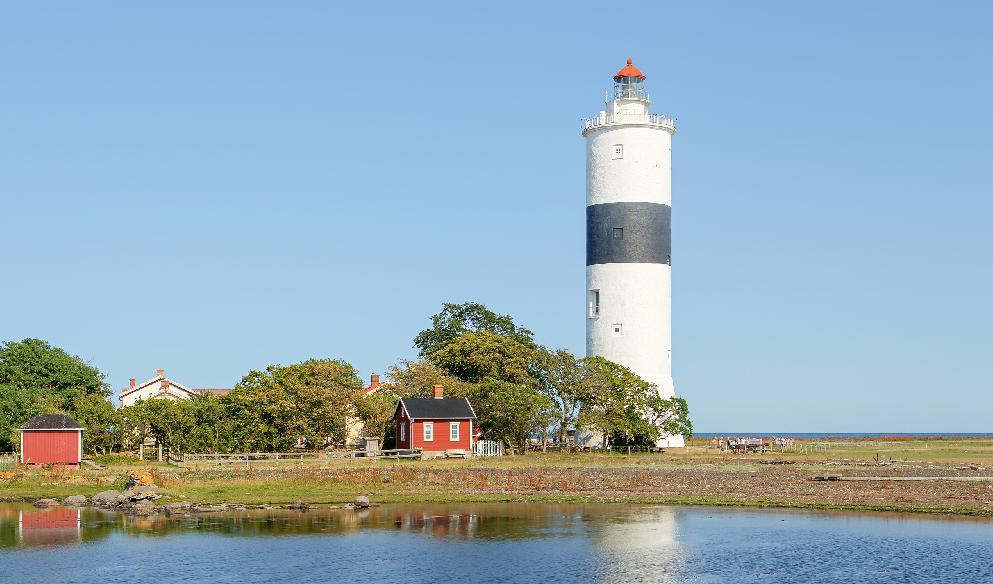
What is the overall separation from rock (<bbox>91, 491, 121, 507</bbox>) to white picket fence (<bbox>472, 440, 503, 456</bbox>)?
927 inches

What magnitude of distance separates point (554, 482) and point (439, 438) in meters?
15.6

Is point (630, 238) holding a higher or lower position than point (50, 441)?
higher

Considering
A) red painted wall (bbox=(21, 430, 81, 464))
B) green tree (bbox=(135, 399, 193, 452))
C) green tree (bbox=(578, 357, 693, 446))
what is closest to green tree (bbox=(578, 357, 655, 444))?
green tree (bbox=(578, 357, 693, 446))

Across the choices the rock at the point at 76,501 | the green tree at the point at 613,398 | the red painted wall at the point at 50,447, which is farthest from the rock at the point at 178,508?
the green tree at the point at 613,398

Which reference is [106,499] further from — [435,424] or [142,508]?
[435,424]

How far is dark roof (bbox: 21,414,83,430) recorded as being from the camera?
55125mm

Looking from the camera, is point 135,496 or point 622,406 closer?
point 135,496

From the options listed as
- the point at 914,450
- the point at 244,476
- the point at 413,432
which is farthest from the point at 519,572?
the point at 914,450

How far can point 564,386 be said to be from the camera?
211ft

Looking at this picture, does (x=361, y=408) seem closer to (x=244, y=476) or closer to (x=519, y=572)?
(x=244, y=476)

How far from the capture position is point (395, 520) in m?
37.5

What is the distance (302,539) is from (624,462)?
2620 cm

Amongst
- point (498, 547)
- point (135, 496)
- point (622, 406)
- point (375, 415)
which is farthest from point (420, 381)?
point (498, 547)

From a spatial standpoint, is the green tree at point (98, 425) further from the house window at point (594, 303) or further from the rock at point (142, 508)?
the house window at point (594, 303)
